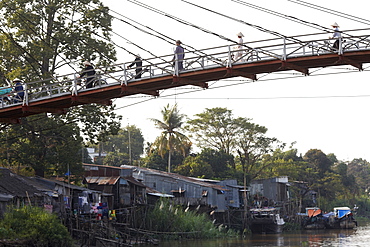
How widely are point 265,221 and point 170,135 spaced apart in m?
14.9

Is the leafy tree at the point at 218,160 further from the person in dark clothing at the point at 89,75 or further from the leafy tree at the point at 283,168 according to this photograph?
the person in dark clothing at the point at 89,75

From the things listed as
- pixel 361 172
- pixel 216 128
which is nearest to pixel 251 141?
pixel 216 128

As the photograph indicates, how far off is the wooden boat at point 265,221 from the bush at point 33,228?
1241 inches

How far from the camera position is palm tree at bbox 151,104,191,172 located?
204 feet

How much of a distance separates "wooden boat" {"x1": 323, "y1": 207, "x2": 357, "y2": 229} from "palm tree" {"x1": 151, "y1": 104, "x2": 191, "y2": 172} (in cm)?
1887

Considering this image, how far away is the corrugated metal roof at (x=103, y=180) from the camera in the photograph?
3972cm

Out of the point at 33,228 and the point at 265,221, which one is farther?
the point at 265,221

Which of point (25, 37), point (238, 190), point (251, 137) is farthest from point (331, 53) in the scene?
point (251, 137)

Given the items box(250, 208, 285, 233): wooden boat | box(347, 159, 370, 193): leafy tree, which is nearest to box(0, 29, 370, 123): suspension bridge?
box(250, 208, 285, 233): wooden boat

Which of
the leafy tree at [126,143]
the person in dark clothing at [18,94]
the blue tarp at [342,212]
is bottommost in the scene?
the blue tarp at [342,212]

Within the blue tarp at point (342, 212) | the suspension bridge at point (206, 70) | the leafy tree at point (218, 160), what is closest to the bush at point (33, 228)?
the suspension bridge at point (206, 70)

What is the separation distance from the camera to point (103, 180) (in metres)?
40.3

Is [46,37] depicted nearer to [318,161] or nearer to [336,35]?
[336,35]

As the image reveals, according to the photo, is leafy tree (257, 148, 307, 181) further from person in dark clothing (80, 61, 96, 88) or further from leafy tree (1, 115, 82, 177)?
person in dark clothing (80, 61, 96, 88)
